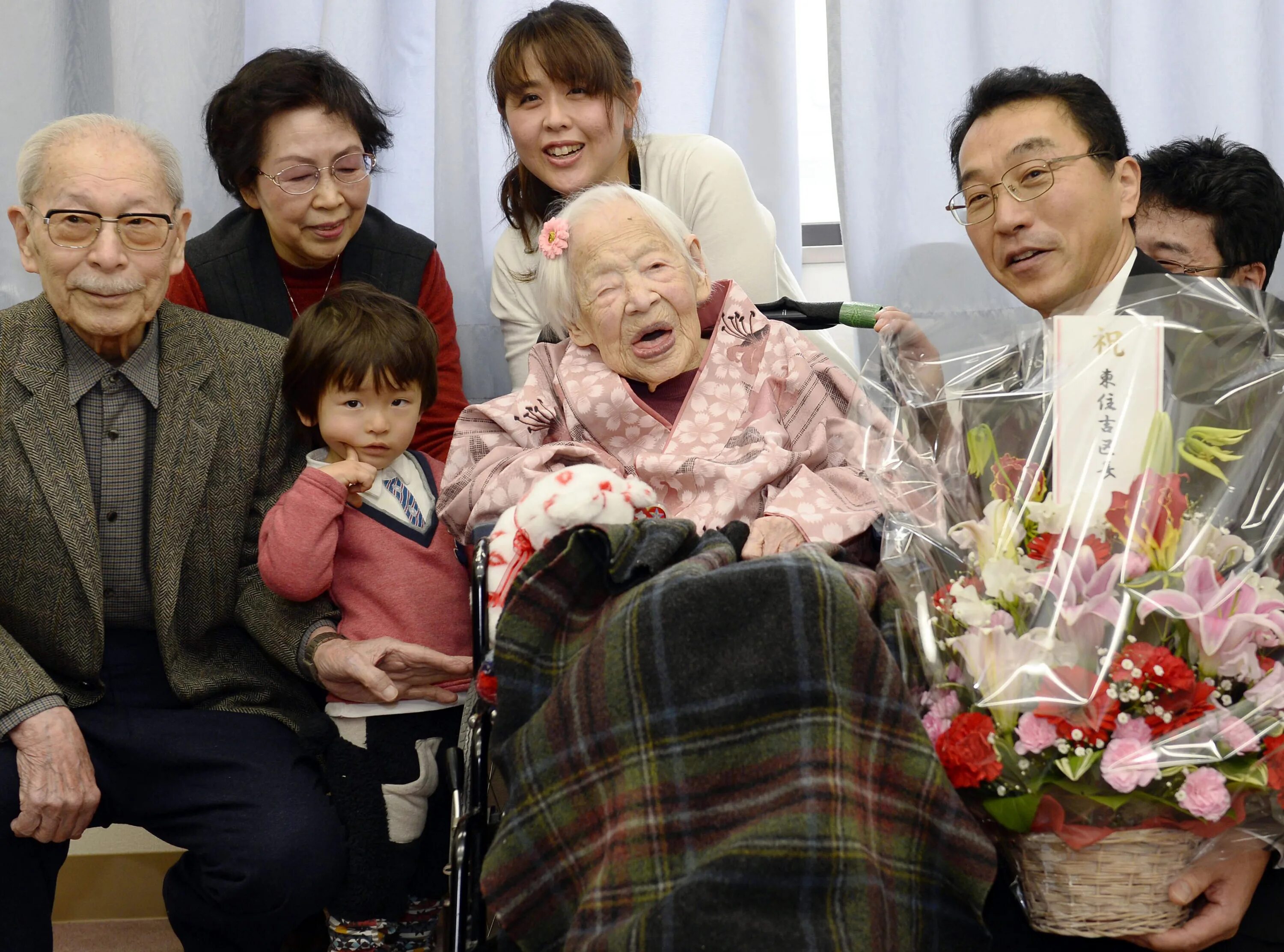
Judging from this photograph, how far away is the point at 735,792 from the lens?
52.1 inches

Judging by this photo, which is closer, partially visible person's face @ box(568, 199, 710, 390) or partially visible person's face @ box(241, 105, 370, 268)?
partially visible person's face @ box(568, 199, 710, 390)

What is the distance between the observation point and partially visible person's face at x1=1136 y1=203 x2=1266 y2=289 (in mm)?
2391

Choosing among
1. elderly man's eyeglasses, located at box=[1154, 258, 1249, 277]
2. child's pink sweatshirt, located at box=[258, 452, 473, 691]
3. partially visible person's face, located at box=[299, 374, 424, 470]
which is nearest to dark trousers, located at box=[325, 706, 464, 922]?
child's pink sweatshirt, located at box=[258, 452, 473, 691]

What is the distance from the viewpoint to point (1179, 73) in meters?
2.88

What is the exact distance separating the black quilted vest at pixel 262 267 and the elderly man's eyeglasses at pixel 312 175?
0.16 meters

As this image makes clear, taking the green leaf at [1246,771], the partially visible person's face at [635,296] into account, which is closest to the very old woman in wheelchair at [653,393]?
the partially visible person's face at [635,296]

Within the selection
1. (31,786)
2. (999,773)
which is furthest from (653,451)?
(31,786)

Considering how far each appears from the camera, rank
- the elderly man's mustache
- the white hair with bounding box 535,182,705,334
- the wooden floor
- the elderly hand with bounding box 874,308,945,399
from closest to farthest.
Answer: the elderly hand with bounding box 874,308,945,399 → the elderly man's mustache → the white hair with bounding box 535,182,705,334 → the wooden floor

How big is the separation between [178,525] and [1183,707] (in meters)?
1.57

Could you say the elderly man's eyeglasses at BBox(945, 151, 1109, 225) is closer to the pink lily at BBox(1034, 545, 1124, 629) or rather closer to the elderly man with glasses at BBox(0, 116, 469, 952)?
the pink lily at BBox(1034, 545, 1124, 629)

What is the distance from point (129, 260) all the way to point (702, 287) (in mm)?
994

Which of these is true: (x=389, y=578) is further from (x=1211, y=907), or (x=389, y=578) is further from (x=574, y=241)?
(x=1211, y=907)

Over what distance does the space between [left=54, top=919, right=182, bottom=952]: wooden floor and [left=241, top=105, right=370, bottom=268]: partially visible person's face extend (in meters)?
1.54

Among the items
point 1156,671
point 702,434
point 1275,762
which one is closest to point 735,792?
point 1156,671
